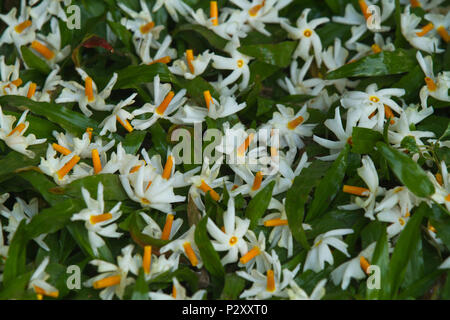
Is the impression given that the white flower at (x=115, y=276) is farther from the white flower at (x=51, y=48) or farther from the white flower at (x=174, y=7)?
the white flower at (x=174, y=7)

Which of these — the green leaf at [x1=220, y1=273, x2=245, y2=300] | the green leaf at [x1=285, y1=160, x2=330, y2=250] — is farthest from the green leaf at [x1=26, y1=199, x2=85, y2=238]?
the green leaf at [x1=285, y1=160, x2=330, y2=250]

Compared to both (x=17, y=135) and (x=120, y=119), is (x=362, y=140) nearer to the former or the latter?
(x=120, y=119)

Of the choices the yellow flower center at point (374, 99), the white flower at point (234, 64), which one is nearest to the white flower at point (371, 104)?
the yellow flower center at point (374, 99)

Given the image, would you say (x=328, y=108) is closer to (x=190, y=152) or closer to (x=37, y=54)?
(x=190, y=152)

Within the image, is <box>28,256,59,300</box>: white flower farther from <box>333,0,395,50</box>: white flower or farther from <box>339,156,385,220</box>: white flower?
<box>333,0,395,50</box>: white flower

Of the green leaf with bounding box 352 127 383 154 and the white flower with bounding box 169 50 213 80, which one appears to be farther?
the white flower with bounding box 169 50 213 80

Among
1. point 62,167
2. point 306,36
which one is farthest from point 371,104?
point 62,167
